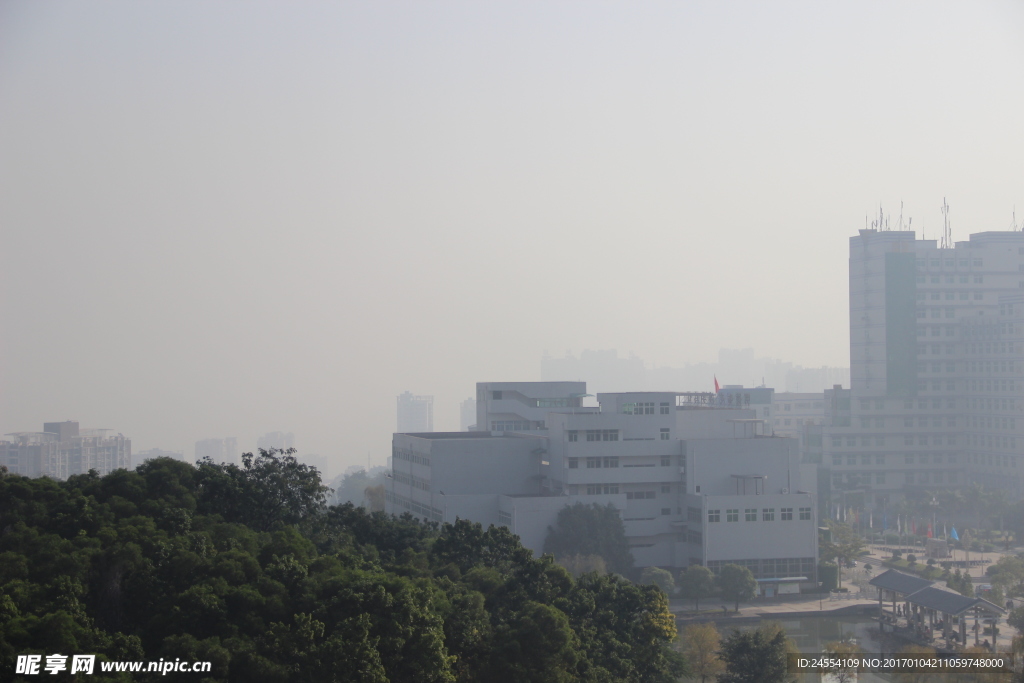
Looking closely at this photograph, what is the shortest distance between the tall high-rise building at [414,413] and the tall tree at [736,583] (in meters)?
57.4

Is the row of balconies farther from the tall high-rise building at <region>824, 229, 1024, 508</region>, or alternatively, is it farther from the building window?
the tall high-rise building at <region>824, 229, 1024, 508</region>

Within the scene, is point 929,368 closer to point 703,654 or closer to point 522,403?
point 522,403

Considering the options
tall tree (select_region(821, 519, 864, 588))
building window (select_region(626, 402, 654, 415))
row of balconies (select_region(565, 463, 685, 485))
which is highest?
building window (select_region(626, 402, 654, 415))

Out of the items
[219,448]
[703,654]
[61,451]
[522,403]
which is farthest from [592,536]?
[219,448]

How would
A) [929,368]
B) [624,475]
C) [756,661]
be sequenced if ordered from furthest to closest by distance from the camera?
1. [929,368]
2. [624,475]
3. [756,661]

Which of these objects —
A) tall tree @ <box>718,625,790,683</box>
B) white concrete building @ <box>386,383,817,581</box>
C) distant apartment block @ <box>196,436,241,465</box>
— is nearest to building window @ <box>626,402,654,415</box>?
white concrete building @ <box>386,383,817,581</box>

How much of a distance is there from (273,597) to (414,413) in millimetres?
69540

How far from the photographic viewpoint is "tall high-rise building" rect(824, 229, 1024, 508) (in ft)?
124

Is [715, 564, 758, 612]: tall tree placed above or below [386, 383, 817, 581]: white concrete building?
below

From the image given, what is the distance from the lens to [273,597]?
26.1 feet

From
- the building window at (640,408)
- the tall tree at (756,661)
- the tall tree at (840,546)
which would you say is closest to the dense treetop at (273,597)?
the tall tree at (756,661)

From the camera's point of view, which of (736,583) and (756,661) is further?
(736,583)

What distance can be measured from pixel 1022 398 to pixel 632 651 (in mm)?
31311

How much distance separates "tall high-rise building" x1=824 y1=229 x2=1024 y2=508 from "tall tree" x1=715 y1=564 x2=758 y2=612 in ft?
61.7
